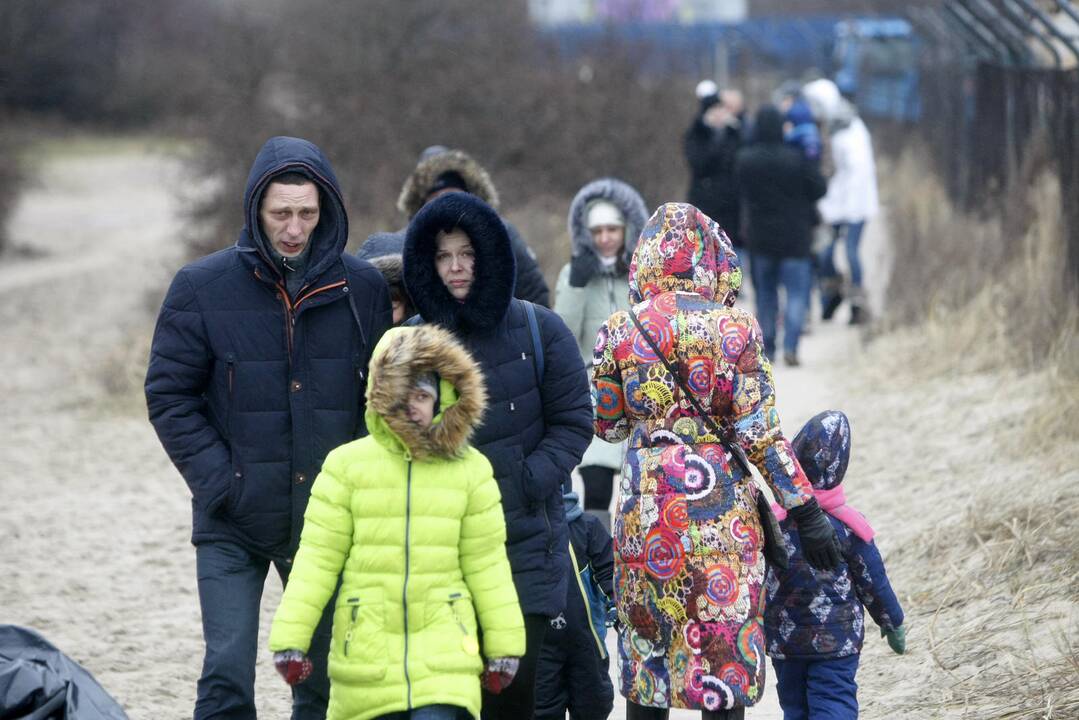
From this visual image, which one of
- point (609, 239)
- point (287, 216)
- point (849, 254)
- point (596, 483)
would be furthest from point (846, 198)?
point (287, 216)

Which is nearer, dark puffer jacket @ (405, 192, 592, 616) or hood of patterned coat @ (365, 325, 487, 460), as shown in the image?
hood of patterned coat @ (365, 325, 487, 460)

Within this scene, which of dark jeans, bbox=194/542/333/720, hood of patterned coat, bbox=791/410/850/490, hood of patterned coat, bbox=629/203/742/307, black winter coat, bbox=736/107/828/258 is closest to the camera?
dark jeans, bbox=194/542/333/720

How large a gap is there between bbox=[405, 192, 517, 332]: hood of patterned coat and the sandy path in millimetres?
1992

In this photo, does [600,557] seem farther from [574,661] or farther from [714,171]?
[714,171]

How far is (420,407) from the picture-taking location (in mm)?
4035

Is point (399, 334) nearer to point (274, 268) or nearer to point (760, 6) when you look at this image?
point (274, 268)

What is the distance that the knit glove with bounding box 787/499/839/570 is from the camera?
4488mm

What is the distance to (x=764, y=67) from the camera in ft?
117

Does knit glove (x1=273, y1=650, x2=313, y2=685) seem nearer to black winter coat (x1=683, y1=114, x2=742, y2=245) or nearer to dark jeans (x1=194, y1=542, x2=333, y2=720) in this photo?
dark jeans (x1=194, y1=542, x2=333, y2=720)

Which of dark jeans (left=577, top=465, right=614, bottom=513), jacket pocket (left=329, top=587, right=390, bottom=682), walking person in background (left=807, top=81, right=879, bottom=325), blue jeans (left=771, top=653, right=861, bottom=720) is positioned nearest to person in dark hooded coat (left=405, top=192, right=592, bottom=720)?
jacket pocket (left=329, top=587, right=390, bottom=682)

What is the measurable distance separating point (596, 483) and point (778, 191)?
18.5 ft

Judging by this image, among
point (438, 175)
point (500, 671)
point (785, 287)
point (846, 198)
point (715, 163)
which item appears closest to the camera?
point (500, 671)

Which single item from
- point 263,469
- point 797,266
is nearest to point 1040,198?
point 797,266

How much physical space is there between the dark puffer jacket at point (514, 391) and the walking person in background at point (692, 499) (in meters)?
0.18
